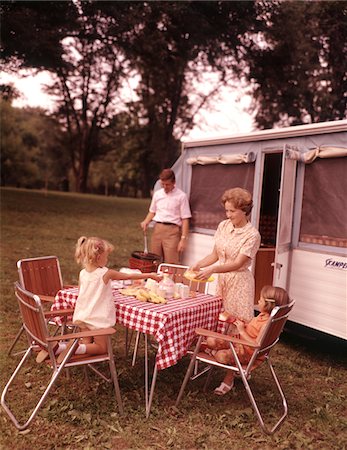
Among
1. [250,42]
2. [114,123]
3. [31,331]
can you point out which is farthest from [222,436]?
[114,123]

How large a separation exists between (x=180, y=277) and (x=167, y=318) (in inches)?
55.5

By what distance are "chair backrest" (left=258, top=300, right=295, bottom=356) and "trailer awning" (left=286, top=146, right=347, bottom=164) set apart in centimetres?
219

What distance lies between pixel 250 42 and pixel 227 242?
1652 cm

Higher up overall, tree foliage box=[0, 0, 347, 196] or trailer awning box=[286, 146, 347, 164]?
tree foliage box=[0, 0, 347, 196]

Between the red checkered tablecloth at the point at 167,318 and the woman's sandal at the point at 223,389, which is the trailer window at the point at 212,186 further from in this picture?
the woman's sandal at the point at 223,389

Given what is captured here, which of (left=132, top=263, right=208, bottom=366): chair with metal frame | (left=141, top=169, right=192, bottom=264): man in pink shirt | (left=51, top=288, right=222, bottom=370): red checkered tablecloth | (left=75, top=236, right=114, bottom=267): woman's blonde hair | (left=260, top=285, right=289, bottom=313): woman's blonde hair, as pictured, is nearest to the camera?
(left=51, top=288, right=222, bottom=370): red checkered tablecloth

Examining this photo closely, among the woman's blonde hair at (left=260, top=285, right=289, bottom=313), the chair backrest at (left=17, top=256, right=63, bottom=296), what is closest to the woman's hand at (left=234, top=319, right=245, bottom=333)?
the woman's blonde hair at (left=260, top=285, right=289, bottom=313)

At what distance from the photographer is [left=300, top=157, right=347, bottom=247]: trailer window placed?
5.41 meters

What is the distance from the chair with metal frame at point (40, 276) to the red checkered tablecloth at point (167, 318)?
0.54m

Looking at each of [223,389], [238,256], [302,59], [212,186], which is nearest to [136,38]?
[302,59]

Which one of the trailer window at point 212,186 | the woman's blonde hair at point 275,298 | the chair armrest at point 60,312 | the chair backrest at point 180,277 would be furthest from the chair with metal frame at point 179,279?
the trailer window at point 212,186

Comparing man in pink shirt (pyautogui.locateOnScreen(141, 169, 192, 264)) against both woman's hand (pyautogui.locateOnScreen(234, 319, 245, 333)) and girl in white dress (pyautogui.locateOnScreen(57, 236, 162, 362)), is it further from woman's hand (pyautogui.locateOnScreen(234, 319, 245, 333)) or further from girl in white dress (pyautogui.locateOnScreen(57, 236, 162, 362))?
girl in white dress (pyautogui.locateOnScreen(57, 236, 162, 362))

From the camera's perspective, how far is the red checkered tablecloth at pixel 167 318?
3768 mm

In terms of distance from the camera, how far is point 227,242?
4.55 metres
